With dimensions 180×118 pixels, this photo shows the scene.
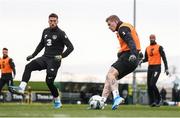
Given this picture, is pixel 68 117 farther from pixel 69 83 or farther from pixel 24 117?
pixel 69 83

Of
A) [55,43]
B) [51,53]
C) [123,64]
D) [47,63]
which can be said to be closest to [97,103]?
[123,64]

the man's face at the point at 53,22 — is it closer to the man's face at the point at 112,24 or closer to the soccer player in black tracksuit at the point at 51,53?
the soccer player in black tracksuit at the point at 51,53

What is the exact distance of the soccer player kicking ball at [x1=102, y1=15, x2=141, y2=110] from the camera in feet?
45.0

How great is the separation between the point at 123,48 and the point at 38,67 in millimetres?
2372

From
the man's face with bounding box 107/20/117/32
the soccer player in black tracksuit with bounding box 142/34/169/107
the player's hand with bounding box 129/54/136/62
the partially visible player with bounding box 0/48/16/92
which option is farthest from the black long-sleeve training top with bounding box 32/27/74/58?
the partially visible player with bounding box 0/48/16/92

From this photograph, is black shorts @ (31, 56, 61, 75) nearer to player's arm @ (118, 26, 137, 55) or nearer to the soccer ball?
the soccer ball

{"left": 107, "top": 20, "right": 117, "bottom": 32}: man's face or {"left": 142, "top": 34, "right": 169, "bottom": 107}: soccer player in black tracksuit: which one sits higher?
{"left": 107, "top": 20, "right": 117, "bottom": 32}: man's face

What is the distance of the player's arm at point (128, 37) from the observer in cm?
1354

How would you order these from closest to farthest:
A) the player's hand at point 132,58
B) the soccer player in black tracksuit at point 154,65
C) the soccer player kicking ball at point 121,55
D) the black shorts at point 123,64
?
1. the player's hand at point 132,58
2. the soccer player kicking ball at point 121,55
3. the black shorts at point 123,64
4. the soccer player in black tracksuit at point 154,65

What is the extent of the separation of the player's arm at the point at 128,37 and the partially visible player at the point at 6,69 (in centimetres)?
950

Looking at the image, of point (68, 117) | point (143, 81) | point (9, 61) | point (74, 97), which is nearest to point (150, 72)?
point (9, 61)

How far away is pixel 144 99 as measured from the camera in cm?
4528

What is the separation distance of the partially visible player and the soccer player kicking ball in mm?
9176

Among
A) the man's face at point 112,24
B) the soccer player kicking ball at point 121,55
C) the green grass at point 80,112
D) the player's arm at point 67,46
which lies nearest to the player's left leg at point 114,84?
the soccer player kicking ball at point 121,55
